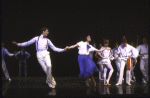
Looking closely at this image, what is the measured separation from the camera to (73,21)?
488 inches

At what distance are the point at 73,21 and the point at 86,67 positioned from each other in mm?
6544

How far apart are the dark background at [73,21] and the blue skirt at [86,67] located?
4192 mm

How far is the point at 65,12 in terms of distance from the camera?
1185 cm

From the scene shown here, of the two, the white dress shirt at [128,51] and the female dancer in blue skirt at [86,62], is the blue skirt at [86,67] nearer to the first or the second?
the female dancer in blue skirt at [86,62]

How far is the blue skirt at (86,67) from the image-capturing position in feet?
20.3

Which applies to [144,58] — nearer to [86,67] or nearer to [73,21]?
[86,67]

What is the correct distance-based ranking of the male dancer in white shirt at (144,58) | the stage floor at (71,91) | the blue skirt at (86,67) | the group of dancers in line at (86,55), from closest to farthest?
the stage floor at (71,91)
the group of dancers in line at (86,55)
the blue skirt at (86,67)
the male dancer in white shirt at (144,58)

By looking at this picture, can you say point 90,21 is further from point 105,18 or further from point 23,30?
point 23,30

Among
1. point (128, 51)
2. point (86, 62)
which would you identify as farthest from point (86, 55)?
point (128, 51)

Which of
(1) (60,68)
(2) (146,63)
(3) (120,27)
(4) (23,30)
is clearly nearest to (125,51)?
(2) (146,63)

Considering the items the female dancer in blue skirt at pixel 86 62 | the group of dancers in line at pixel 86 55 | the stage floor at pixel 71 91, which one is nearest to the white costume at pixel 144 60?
the group of dancers in line at pixel 86 55

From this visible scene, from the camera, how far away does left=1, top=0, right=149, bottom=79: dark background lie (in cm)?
1040

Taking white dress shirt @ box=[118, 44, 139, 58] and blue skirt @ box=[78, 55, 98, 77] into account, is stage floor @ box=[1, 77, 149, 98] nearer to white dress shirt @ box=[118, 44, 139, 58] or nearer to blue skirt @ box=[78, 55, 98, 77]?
blue skirt @ box=[78, 55, 98, 77]

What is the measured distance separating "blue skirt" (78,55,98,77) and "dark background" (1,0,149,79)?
419 centimetres
